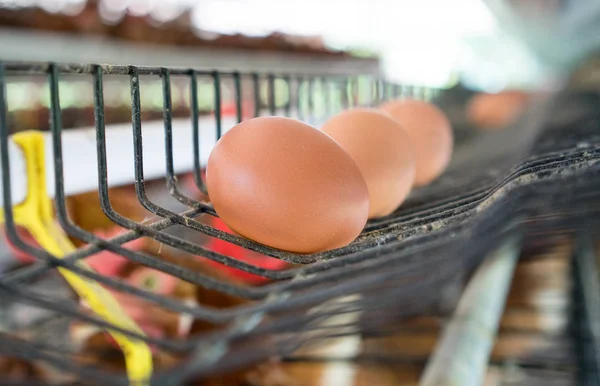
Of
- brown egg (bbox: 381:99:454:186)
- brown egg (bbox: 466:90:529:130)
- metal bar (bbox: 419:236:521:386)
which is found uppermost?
brown egg (bbox: 466:90:529:130)

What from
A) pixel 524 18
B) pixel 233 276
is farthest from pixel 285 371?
pixel 524 18

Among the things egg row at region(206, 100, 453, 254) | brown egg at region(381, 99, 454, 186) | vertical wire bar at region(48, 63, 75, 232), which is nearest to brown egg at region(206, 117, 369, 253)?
egg row at region(206, 100, 453, 254)

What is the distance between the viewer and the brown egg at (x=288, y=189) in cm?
30

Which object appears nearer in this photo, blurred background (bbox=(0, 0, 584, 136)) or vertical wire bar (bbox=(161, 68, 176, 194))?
vertical wire bar (bbox=(161, 68, 176, 194))

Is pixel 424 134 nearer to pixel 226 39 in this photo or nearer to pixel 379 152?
pixel 379 152

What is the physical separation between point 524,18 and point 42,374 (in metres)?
1.60

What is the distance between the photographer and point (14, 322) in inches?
29.2

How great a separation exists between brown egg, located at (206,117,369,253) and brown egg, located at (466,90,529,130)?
152cm

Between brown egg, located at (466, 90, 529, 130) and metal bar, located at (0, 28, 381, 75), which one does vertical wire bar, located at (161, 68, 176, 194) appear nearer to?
metal bar, located at (0, 28, 381, 75)

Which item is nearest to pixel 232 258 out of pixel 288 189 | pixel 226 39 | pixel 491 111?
pixel 288 189

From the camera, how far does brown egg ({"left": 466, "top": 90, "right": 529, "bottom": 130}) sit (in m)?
1.80

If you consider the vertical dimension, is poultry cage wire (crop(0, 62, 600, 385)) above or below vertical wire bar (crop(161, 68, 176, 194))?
below

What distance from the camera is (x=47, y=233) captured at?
0.38 metres

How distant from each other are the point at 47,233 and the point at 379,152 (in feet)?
0.76
